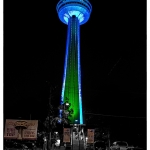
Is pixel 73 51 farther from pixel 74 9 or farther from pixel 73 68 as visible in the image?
pixel 74 9

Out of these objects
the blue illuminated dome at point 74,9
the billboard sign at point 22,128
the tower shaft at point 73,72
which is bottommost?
the billboard sign at point 22,128

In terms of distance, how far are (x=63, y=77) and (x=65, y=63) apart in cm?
431

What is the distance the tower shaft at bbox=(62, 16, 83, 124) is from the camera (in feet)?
214

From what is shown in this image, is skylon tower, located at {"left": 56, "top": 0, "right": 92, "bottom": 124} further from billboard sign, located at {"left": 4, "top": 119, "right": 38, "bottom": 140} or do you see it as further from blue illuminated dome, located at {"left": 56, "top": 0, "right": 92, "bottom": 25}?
billboard sign, located at {"left": 4, "top": 119, "right": 38, "bottom": 140}

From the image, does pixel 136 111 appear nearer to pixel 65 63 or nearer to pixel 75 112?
pixel 75 112

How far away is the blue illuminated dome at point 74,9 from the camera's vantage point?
248ft

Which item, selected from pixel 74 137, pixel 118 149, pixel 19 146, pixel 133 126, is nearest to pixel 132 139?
pixel 133 126

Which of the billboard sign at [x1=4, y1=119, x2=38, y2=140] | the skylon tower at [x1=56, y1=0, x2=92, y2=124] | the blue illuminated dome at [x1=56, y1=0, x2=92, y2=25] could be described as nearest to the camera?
the billboard sign at [x1=4, y1=119, x2=38, y2=140]

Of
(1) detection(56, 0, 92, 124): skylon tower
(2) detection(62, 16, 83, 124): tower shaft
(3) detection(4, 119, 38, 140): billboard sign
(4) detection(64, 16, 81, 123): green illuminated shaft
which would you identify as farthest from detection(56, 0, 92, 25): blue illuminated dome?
(3) detection(4, 119, 38, 140): billboard sign

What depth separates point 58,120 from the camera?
46938 millimetres

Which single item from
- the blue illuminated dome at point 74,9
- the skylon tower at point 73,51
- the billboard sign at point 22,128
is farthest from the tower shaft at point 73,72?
the billboard sign at point 22,128

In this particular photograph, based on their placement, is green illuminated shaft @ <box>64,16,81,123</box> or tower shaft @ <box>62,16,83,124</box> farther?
green illuminated shaft @ <box>64,16,81,123</box>

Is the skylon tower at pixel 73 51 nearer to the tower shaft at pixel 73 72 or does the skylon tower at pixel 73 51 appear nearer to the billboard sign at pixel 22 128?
the tower shaft at pixel 73 72

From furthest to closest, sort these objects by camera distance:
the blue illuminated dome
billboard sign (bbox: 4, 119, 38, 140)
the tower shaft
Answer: the blue illuminated dome → the tower shaft → billboard sign (bbox: 4, 119, 38, 140)
